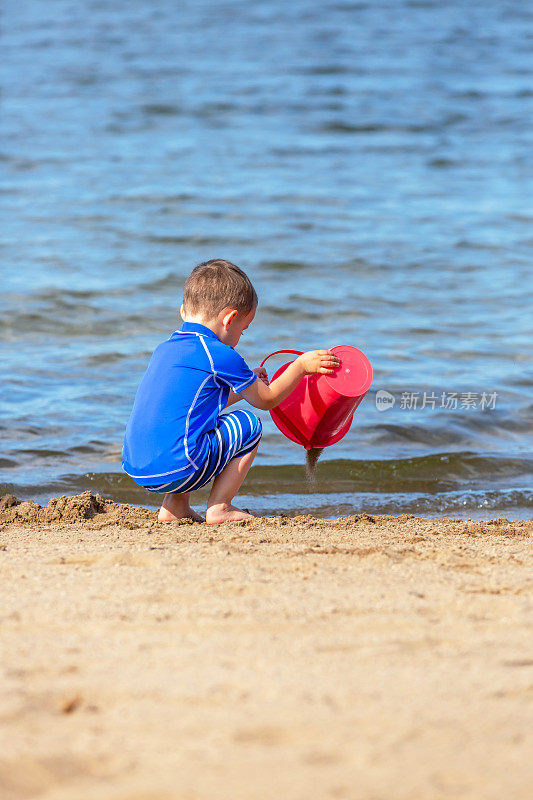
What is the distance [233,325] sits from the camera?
336 centimetres

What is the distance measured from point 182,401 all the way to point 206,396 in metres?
0.09

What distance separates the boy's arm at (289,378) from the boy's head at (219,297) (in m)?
0.24

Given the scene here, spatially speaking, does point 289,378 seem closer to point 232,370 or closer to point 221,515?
→ point 232,370

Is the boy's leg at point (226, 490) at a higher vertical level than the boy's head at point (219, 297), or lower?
lower

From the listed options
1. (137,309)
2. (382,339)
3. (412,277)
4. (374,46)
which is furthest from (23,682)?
(374,46)

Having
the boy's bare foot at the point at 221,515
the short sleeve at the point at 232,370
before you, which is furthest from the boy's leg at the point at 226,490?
the short sleeve at the point at 232,370

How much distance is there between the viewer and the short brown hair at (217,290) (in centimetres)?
329

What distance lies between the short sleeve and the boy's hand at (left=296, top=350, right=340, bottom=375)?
0.66ft

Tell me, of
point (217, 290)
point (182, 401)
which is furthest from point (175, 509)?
point (217, 290)

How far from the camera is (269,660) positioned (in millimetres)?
1998

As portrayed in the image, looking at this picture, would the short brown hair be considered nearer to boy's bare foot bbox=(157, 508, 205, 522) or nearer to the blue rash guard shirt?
the blue rash guard shirt

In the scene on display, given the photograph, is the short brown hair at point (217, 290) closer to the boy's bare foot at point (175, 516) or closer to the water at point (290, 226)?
the boy's bare foot at point (175, 516)

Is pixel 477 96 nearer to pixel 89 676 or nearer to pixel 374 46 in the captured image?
pixel 374 46

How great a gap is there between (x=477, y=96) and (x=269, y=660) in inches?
567
